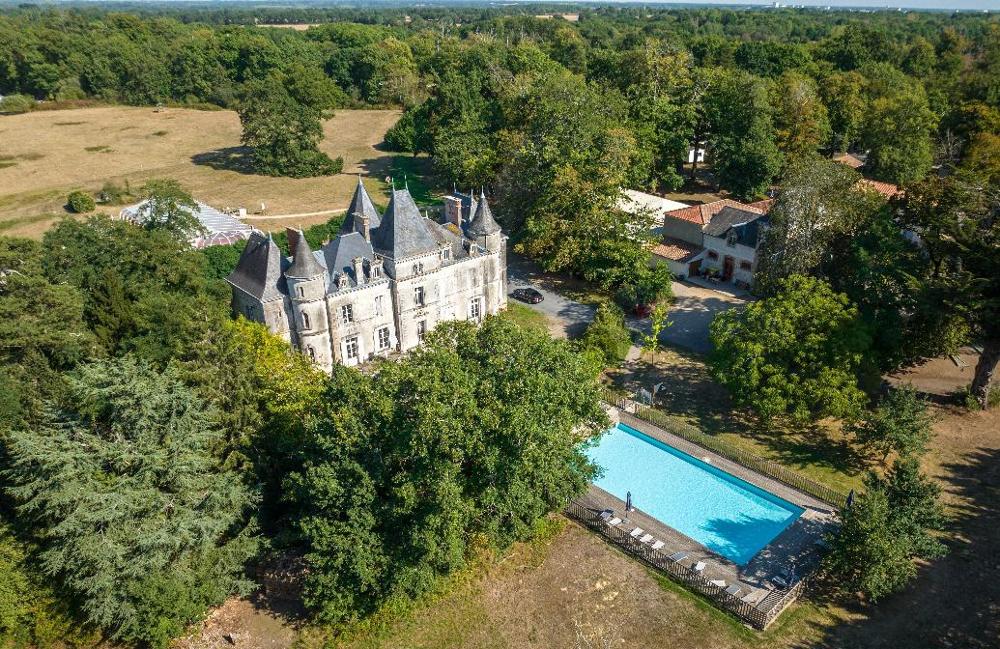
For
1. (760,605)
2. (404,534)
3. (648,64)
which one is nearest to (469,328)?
(404,534)

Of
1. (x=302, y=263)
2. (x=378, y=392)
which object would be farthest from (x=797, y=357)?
(x=302, y=263)

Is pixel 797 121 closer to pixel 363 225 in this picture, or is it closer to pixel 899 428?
pixel 899 428

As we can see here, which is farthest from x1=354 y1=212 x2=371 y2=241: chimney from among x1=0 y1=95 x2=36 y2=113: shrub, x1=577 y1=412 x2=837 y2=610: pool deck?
x1=0 y1=95 x2=36 y2=113: shrub

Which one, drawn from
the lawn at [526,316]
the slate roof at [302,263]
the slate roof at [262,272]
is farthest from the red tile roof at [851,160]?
the slate roof at [262,272]

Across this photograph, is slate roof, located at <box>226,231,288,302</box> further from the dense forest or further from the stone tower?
the dense forest

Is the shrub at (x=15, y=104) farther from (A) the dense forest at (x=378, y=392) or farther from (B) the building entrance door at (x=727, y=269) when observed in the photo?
(B) the building entrance door at (x=727, y=269)

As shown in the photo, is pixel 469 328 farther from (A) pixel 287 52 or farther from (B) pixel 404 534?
(A) pixel 287 52

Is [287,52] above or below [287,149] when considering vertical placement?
above
